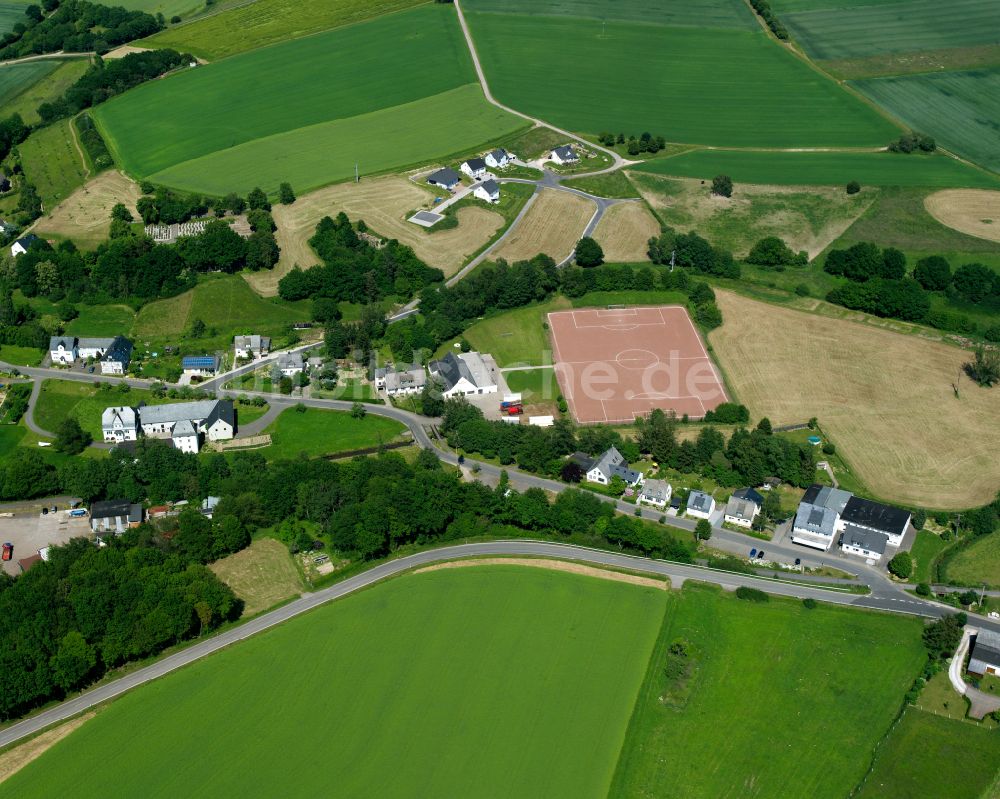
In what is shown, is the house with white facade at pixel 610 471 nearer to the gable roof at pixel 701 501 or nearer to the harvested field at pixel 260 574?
the gable roof at pixel 701 501

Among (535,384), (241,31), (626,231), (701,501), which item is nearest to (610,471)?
(701,501)

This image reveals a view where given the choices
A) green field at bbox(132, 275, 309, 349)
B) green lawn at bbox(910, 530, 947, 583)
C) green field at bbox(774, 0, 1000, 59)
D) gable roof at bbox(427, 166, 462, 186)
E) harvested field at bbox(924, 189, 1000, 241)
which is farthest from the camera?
green field at bbox(774, 0, 1000, 59)

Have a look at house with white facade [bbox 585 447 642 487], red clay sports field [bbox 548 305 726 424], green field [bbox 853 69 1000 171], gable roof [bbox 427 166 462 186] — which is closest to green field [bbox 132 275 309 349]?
red clay sports field [bbox 548 305 726 424]

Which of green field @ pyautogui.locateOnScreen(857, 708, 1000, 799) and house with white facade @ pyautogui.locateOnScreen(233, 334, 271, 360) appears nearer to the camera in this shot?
green field @ pyautogui.locateOnScreen(857, 708, 1000, 799)

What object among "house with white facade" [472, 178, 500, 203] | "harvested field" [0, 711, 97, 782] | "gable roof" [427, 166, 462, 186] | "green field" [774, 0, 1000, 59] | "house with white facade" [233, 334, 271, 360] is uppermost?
"green field" [774, 0, 1000, 59]

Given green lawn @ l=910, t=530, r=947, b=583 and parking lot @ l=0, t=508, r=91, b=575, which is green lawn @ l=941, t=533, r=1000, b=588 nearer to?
green lawn @ l=910, t=530, r=947, b=583

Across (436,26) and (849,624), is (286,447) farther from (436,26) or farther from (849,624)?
(436,26)

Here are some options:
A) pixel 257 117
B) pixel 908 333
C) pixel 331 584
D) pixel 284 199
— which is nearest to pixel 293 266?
pixel 284 199
